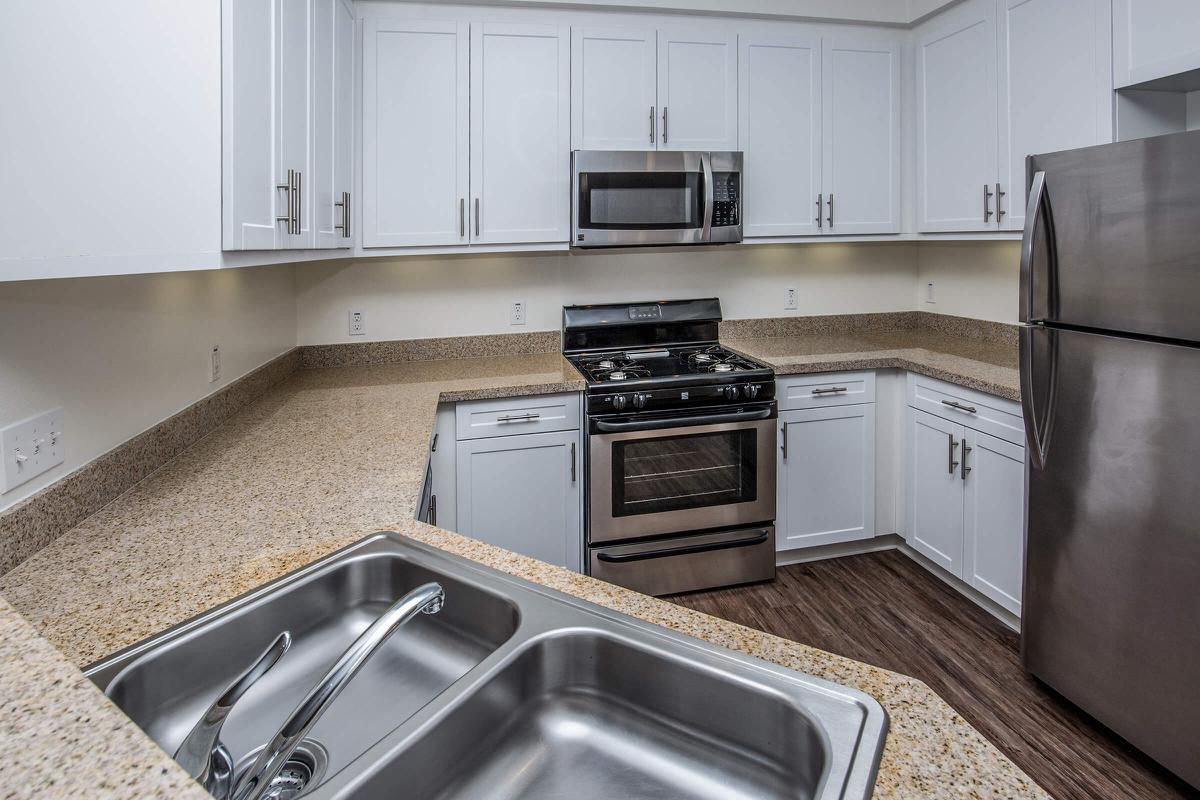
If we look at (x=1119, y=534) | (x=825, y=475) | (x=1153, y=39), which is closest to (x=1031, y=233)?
(x=1153, y=39)

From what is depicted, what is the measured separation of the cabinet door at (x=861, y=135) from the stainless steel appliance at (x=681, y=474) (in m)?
0.94

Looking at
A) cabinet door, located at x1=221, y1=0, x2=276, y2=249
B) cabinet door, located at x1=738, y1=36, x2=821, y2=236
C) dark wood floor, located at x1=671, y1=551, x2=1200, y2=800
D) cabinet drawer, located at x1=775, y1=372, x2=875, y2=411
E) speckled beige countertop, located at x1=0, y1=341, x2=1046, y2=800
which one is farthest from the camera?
cabinet door, located at x1=738, y1=36, x2=821, y2=236

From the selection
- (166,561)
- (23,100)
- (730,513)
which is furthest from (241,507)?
(730,513)

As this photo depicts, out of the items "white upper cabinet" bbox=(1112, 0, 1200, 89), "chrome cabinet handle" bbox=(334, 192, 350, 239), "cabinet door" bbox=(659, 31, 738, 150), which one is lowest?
"chrome cabinet handle" bbox=(334, 192, 350, 239)

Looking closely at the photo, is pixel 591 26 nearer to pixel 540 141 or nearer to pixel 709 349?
pixel 540 141

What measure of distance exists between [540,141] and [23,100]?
2043 millimetres

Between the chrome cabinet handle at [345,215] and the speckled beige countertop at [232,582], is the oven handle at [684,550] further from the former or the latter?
the chrome cabinet handle at [345,215]

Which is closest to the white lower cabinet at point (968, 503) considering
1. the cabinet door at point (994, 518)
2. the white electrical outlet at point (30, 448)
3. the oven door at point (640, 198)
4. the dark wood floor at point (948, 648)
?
the cabinet door at point (994, 518)

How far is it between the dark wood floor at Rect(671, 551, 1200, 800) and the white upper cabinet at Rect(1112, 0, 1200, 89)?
185 centimetres

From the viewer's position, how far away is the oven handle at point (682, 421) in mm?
2584

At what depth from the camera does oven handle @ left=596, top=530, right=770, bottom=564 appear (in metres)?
2.67

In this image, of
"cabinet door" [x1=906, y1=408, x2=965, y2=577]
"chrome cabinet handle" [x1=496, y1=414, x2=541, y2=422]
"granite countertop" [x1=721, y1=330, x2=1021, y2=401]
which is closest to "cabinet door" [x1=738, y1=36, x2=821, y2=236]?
"granite countertop" [x1=721, y1=330, x2=1021, y2=401]

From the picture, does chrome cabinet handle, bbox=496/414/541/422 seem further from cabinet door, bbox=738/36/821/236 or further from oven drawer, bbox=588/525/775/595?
cabinet door, bbox=738/36/821/236

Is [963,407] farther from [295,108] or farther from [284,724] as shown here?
[284,724]
